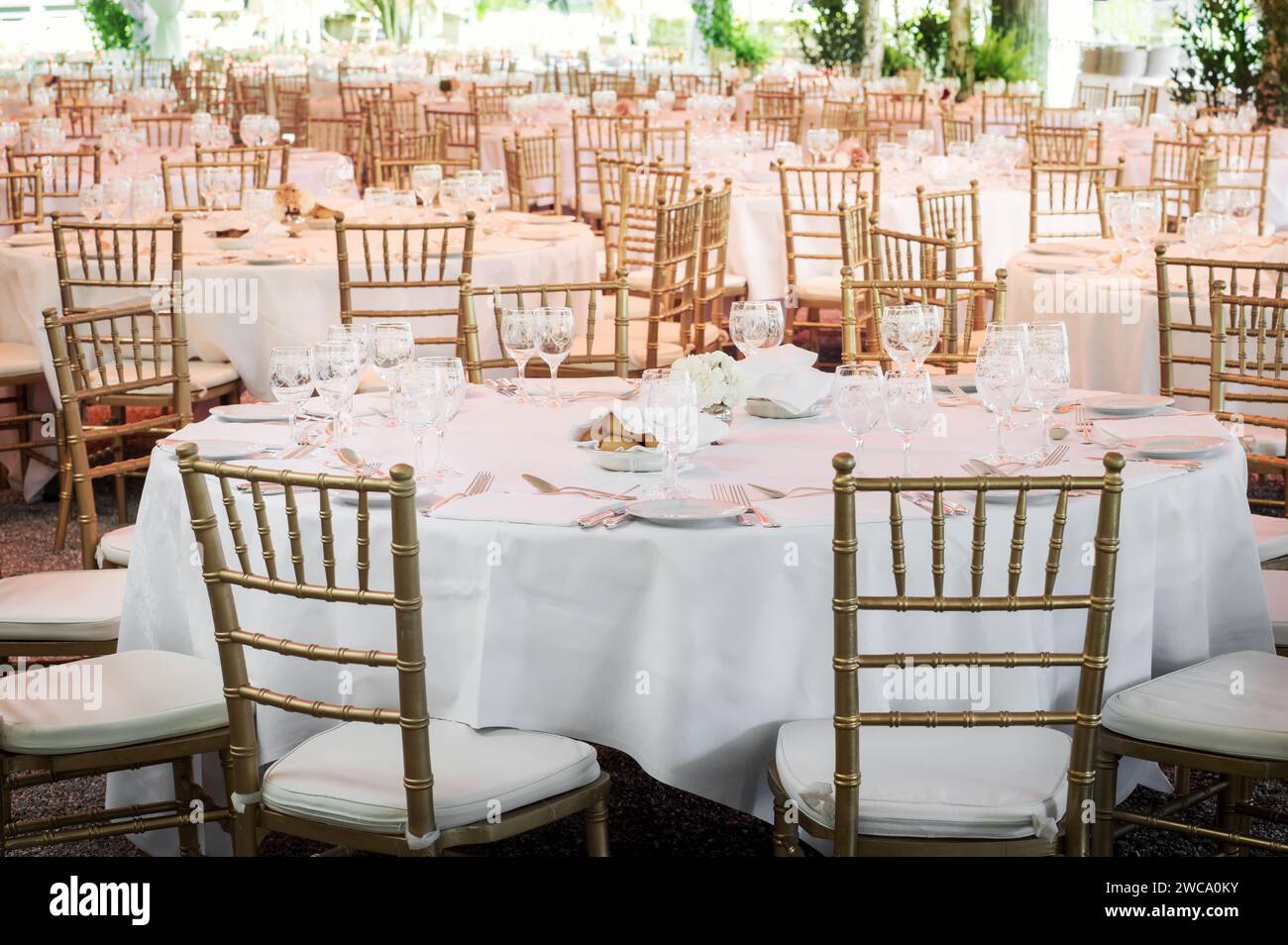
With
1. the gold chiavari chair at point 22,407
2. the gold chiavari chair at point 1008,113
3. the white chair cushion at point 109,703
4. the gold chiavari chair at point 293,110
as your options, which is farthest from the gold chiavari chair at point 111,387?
the gold chiavari chair at point 1008,113

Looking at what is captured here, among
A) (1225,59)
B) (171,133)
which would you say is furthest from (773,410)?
(1225,59)

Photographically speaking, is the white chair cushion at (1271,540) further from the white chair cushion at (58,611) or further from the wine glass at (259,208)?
the wine glass at (259,208)

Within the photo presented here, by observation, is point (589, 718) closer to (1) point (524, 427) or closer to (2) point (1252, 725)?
(1) point (524, 427)

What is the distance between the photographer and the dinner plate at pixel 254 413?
3119 millimetres

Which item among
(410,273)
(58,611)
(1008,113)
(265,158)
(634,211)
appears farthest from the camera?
(1008,113)

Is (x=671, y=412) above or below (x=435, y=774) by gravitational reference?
above

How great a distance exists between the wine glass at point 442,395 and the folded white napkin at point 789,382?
0.63 metres

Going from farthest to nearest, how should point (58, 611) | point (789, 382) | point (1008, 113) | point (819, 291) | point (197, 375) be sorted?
1. point (1008, 113)
2. point (819, 291)
3. point (197, 375)
4. point (789, 382)
5. point (58, 611)

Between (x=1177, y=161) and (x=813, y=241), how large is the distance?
289 cm

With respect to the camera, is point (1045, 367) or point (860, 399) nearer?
point (860, 399)

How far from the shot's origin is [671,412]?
248cm

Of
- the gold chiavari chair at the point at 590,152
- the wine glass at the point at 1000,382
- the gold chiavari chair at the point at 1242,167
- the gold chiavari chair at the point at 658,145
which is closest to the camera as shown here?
the wine glass at the point at 1000,382

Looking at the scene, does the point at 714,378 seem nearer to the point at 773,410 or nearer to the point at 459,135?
the point at 773,410

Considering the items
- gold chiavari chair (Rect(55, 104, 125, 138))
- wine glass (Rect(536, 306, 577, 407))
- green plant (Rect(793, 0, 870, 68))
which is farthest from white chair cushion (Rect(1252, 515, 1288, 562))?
green plant (Rect(793, 0, 870, 68))
